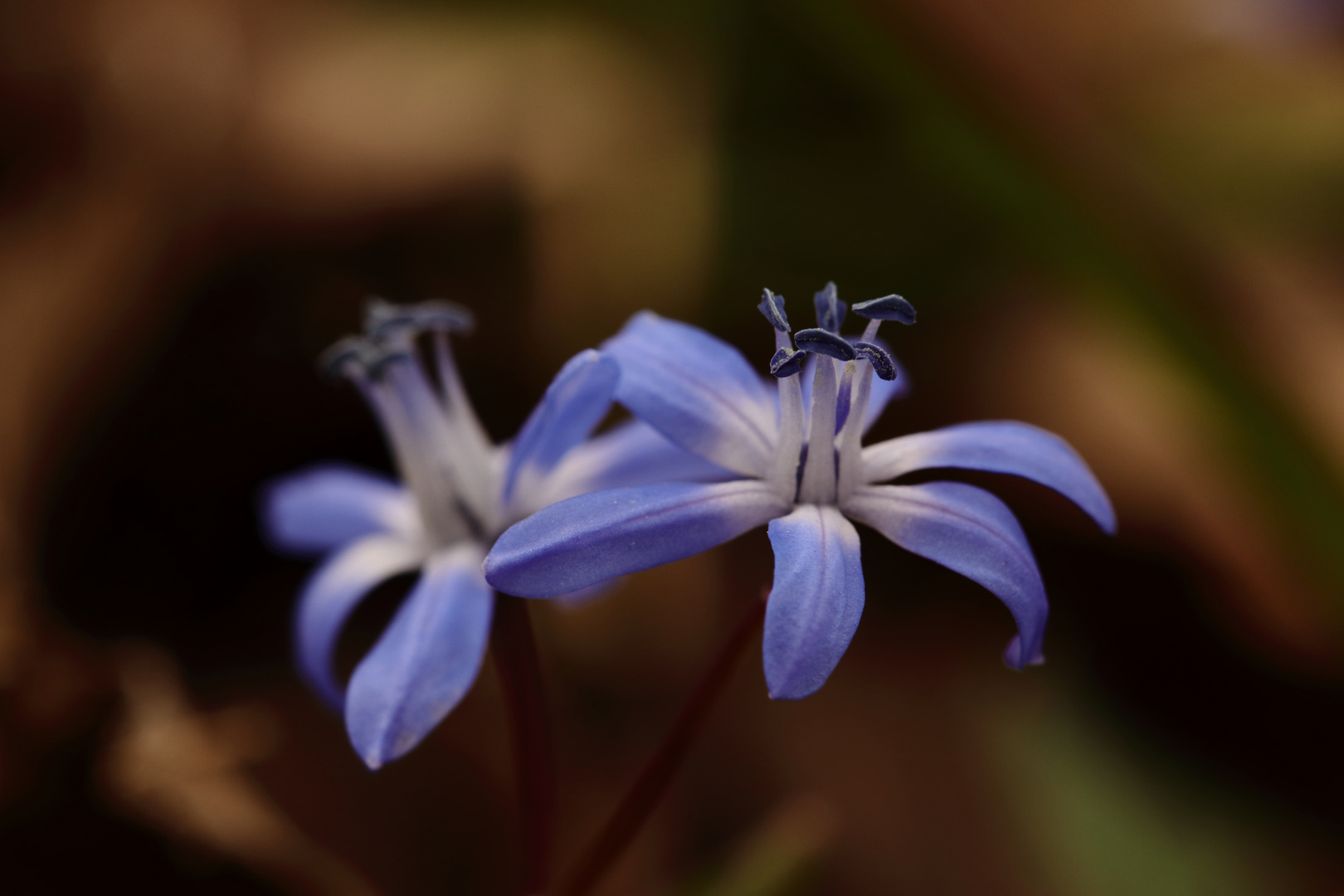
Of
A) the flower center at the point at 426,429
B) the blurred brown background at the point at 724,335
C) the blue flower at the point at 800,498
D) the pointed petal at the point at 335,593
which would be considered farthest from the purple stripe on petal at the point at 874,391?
the blurred brown background at the point at 724,335

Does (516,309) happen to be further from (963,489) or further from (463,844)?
(963,489)

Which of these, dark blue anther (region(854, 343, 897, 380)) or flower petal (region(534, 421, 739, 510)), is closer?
dark blue anther (region(854, 343, 897, 380))

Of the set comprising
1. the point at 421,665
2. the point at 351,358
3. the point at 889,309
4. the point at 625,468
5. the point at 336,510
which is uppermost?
the point at 889,309

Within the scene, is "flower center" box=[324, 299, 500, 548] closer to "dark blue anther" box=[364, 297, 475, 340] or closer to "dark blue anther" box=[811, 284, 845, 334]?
"dark blue anther" box=[364, 297, 475, 340]

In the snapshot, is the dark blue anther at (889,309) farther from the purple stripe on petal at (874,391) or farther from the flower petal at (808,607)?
the flower petal at (808,607)

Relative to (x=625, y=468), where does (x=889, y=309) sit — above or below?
above

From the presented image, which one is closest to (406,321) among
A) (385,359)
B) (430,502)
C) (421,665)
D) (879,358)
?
(385,359)

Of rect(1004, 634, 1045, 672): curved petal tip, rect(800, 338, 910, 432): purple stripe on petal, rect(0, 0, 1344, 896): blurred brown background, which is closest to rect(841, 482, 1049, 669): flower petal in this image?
rect(1004, 634, 1045, 672): curved petal tip

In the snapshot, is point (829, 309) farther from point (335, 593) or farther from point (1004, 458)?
point (335, 593)
